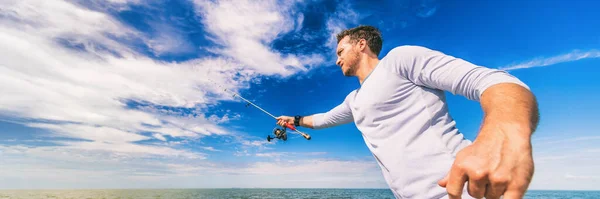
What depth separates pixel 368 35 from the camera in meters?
3.74

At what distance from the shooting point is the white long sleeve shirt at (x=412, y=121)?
222 centimetres

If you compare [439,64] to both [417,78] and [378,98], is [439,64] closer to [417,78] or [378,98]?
[417,78]

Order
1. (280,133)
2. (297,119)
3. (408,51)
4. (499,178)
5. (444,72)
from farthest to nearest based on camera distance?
(280,133)
(297,119)
(408,51)
(444,72)
(499,178)

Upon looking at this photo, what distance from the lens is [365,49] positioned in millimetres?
3576

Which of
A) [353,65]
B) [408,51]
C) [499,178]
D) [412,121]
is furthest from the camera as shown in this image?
[353,65]

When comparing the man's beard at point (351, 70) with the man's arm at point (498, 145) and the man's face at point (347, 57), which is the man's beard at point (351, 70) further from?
the man's arm at point (498, 145)

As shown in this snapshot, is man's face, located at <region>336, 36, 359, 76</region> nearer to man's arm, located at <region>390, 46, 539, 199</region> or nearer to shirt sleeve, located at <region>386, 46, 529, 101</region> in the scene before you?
shirt sleeve, located at <region>386, 46, 529, 101</region>

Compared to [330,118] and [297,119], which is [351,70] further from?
[297,119]

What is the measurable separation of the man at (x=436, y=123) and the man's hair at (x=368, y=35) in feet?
0.04

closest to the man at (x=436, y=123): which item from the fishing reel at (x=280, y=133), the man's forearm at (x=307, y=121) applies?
the man's forearm at (x=307, y=121)

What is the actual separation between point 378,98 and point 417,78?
16.4 inches

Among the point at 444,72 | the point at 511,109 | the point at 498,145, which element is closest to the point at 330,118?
the point at 444,72

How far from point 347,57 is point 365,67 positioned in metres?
0.31

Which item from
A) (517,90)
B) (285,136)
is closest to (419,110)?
(517,90)
